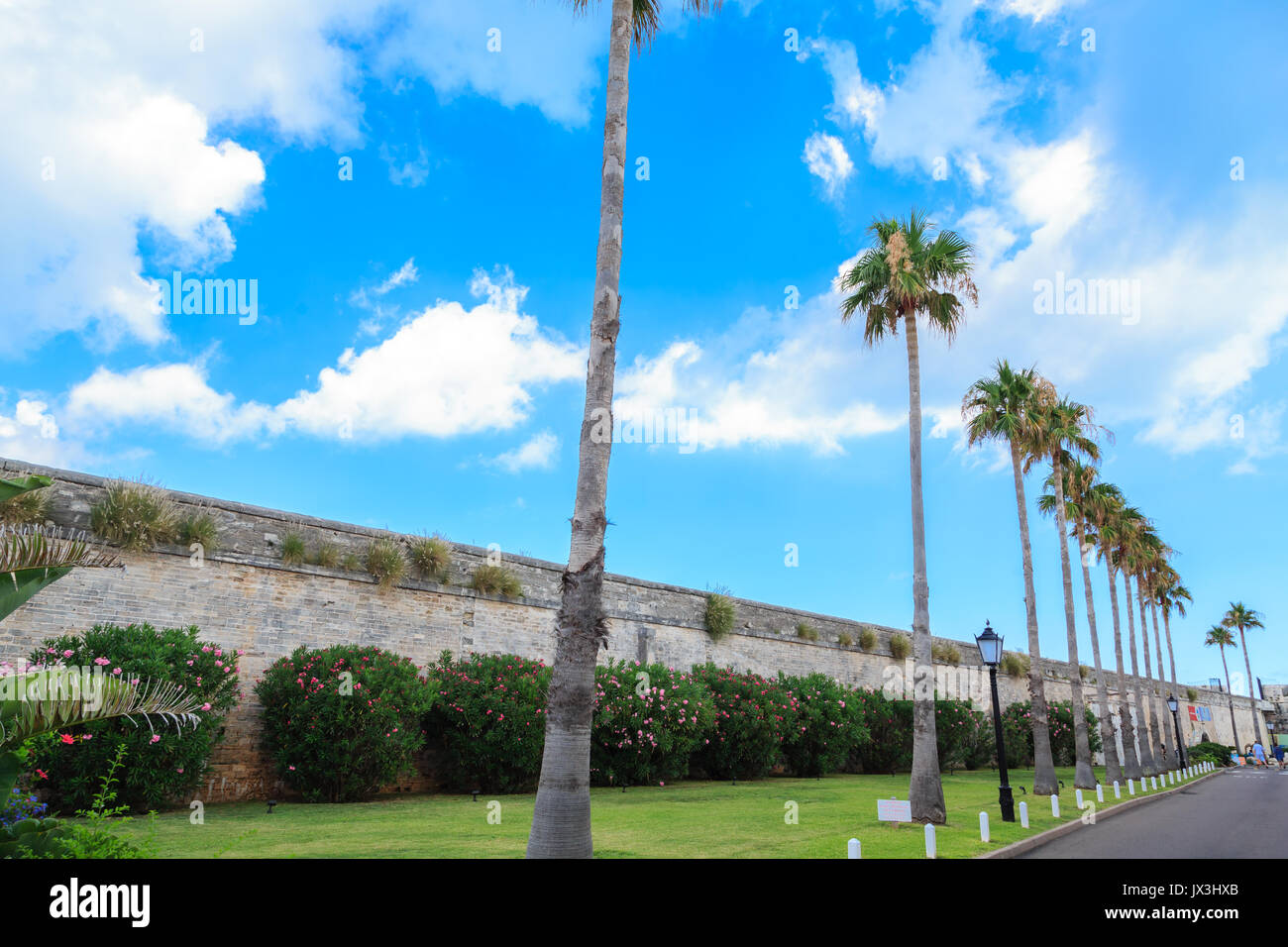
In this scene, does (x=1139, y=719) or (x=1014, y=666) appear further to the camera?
(x=1014, y=666)

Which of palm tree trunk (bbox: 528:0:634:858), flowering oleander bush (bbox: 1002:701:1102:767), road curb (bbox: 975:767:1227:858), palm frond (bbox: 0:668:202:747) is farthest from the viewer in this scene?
flowering oleander bush (bbox: 1002:701:1102:767)

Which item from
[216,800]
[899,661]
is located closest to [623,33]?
[216,800]

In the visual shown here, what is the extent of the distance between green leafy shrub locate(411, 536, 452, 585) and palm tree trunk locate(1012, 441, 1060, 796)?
1561 centimetres

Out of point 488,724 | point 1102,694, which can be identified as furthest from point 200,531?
point 1102,694

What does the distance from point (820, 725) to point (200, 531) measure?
17738 millimetres

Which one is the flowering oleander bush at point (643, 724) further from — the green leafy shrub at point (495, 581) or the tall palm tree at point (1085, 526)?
the tall palm tree at point (1085, 526)

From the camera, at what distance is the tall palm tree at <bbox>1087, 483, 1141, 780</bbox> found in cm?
2996

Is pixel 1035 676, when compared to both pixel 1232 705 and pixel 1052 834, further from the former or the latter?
pixel 1232 705

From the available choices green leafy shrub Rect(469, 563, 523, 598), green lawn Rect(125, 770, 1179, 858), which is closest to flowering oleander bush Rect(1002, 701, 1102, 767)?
green lawn Rect(125, 770, 1179, 858)

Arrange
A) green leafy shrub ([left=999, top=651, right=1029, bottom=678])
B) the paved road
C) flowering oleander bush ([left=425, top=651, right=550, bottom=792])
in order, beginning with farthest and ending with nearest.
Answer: green leafy shrub ([left=999, top=651, right=1029, bottom=678]) → flowering oleander bush ([left=425, top=651, right=550, bottom=792]) → the paved road

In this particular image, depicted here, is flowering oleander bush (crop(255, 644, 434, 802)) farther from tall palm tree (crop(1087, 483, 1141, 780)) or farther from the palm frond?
tall palm tree (crop(1087, 483, 1141, 780))

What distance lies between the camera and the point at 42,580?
16.5 ft

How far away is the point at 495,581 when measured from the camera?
1991 cm

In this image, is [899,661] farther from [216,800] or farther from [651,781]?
[216,800]
